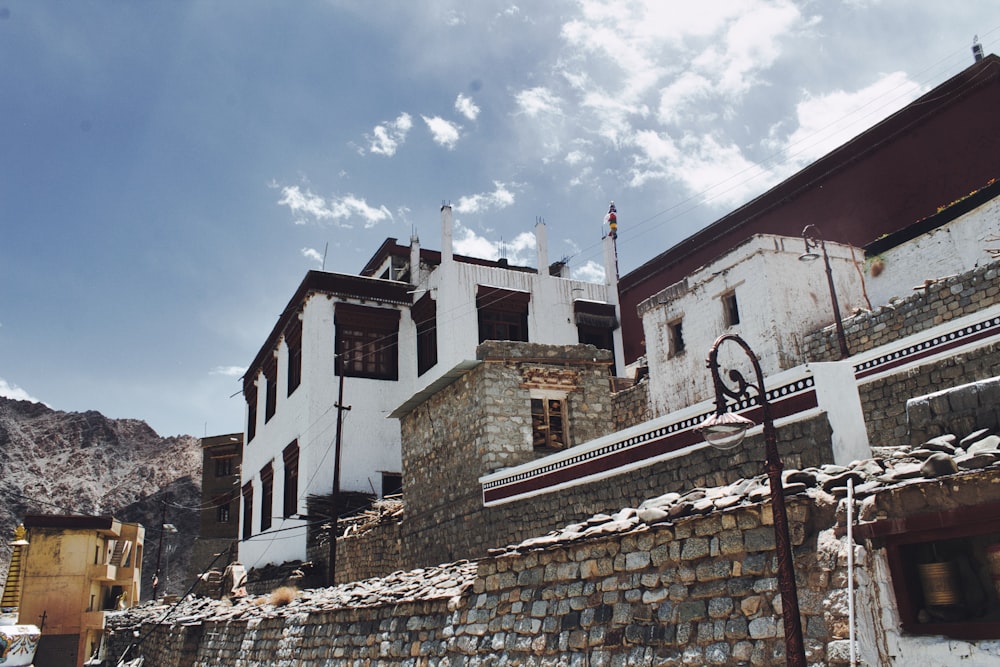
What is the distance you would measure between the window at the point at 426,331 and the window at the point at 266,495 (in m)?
6.32

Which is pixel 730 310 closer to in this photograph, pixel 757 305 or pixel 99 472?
pixel 757 305

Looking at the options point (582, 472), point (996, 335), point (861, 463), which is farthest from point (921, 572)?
point (582, 472)

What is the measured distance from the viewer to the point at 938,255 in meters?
14.3

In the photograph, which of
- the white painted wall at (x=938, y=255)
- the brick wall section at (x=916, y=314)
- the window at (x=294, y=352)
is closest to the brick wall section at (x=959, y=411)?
the brick wall section at (x=916, y=314)

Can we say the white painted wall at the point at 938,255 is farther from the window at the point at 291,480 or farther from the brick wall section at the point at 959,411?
the window at the point at 291,480

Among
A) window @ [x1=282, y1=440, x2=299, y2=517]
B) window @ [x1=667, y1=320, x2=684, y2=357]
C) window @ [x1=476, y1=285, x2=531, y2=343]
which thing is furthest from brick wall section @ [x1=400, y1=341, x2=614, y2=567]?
window @ [x1=282, y1=440, x2=299, y2=517]

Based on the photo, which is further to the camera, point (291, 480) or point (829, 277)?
point (291, 480)

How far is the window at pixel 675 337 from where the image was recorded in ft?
52.5

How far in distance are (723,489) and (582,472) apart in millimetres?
4391

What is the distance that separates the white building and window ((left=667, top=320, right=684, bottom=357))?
7407 millimetres

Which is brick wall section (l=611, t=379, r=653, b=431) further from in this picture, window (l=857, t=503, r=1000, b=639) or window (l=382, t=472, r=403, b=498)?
window (l=857, t=503, r=1000, b=639)

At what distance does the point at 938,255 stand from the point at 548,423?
787 centimetres

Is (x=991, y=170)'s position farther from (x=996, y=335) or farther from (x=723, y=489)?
(x=723, y=489)

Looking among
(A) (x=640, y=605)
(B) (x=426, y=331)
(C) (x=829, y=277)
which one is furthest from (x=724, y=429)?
(B) (x=426, y=331)
